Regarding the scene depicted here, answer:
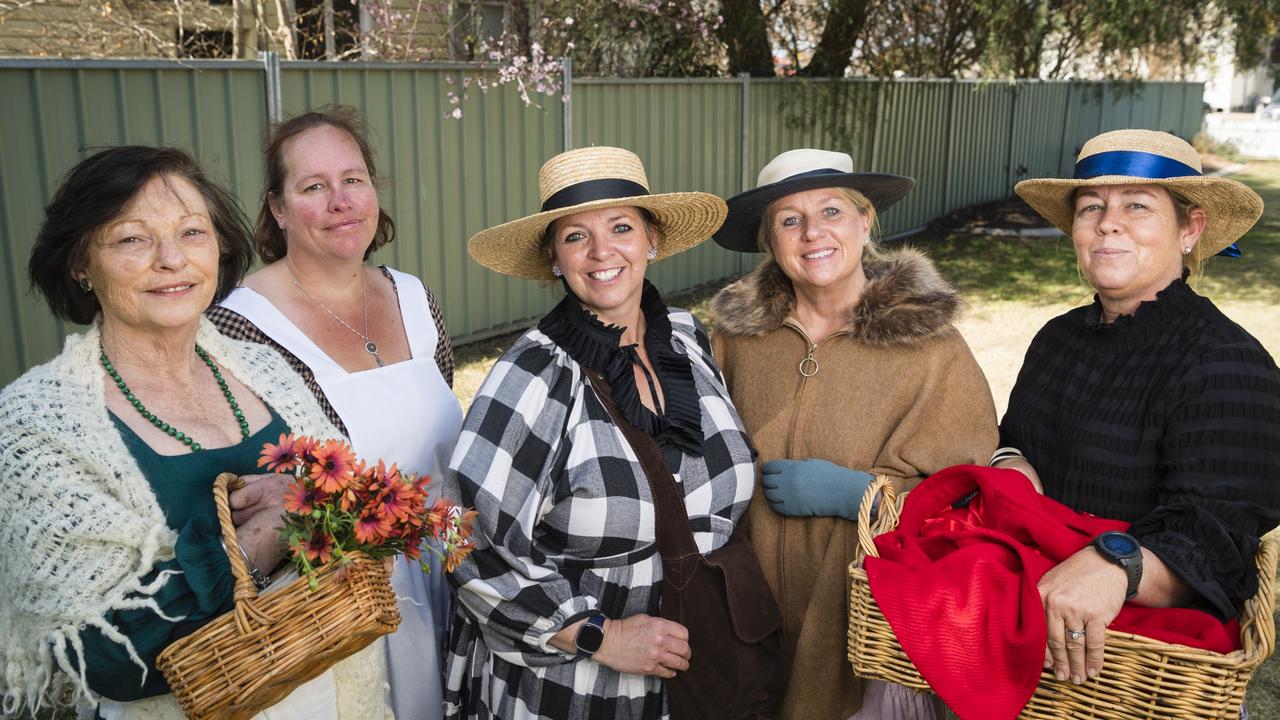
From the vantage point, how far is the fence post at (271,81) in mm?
6293

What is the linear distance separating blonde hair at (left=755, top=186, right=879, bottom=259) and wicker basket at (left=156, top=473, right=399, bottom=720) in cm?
157

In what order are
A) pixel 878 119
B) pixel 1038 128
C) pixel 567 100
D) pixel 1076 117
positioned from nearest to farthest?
pixel 567 100
pixel 878 119
pixel 1038 128
pixel 1076 117

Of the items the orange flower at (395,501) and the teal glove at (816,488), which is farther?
the teal glove at (816,488)

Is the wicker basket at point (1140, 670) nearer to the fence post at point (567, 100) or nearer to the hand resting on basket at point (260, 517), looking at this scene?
the hand resting on basket at point (260, 517)

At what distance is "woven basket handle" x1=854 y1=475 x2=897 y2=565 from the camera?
221 cm

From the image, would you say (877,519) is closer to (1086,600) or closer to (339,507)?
(1086,600)

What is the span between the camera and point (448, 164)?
773 cm

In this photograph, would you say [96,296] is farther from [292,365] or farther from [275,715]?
[275,715]

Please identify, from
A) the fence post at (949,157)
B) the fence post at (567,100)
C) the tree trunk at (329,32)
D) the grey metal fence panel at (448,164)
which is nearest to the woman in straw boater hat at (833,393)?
the grey metal fence panel at (448,164)

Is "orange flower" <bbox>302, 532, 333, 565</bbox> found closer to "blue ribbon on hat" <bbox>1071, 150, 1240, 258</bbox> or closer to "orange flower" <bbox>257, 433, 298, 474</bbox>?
"orange flower" <bbox>257, 433, 298, 474</bbox>

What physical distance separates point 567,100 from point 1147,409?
689 cm

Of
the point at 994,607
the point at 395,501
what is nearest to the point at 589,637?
the point at 395,501

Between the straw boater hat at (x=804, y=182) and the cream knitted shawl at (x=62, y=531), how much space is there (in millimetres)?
1622

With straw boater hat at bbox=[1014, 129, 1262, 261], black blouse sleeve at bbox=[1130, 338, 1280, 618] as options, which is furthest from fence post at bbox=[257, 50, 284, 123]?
black blouse sleeve at bbox=[1130, 338, 1280, 618]
